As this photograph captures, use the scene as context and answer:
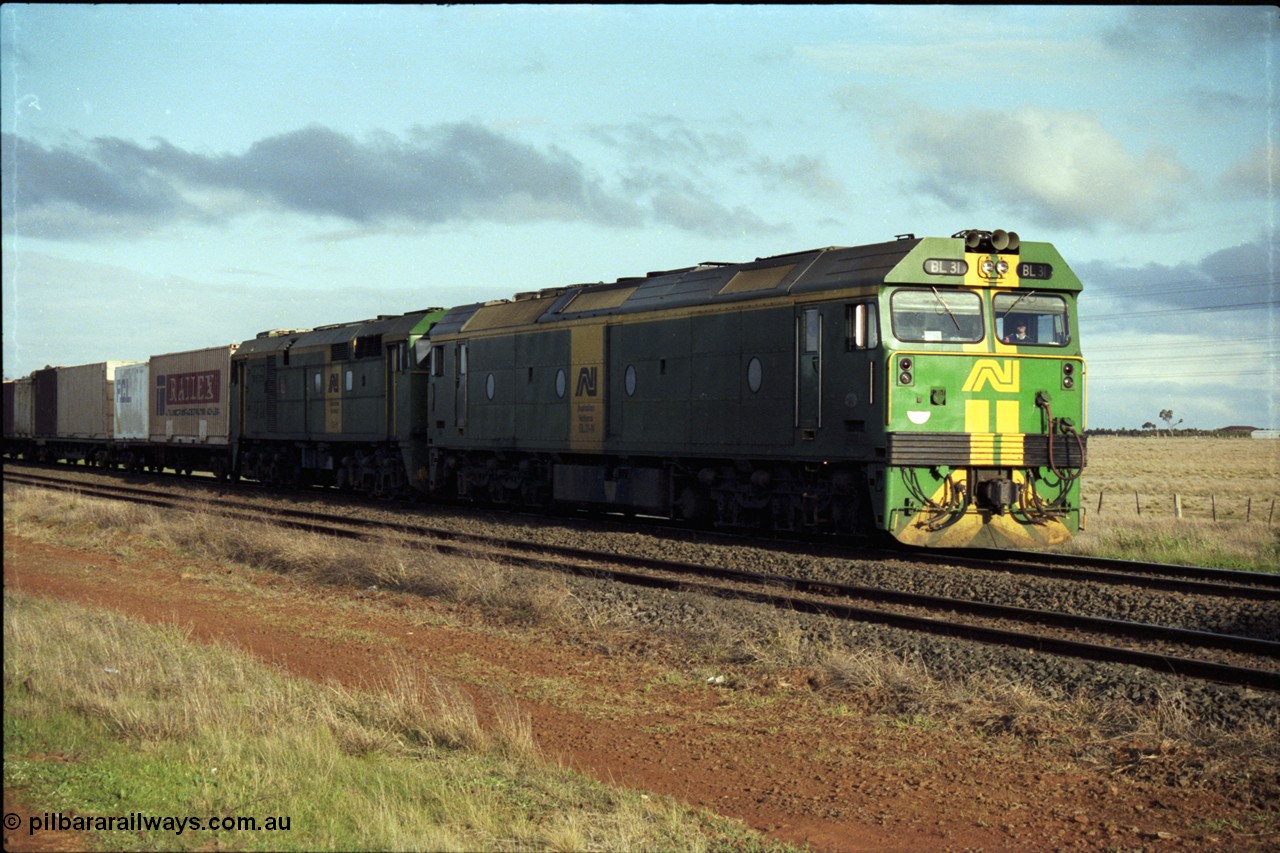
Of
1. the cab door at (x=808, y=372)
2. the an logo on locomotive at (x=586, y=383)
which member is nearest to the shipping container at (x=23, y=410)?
the an logo on locomotive at (x=586, y=383)

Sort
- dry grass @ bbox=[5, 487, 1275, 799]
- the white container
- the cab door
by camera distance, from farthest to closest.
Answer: the white container, the cab door, dry grass @ bbox=[5, 487, 1275, 799]

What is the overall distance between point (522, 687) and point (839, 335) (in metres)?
8.18

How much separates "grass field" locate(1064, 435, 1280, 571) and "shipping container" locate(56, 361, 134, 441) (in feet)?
117

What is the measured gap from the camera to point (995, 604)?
13484 millimetres

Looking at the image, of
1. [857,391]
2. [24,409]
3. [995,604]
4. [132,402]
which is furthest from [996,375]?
[24,409]

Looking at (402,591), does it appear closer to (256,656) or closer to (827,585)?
(256,656)

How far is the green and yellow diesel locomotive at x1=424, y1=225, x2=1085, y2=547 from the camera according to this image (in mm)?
16594

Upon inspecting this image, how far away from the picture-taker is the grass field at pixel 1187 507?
775 inches

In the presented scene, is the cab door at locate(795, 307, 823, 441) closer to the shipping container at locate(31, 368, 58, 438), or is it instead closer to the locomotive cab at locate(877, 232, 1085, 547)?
the locomotive cab at locate(877, 232, 1085, 547)

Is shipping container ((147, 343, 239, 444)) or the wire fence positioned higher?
shipping container ((147, 343, 239, 444))

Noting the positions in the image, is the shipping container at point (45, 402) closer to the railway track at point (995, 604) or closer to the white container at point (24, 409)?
the white container at point (24, 409)

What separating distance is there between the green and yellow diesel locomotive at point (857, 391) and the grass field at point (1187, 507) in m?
2.11

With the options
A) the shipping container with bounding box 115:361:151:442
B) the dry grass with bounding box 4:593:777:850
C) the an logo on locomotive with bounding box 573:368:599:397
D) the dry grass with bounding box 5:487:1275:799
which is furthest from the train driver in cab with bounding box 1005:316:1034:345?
the shipping container with bounding box 115:361:151:442

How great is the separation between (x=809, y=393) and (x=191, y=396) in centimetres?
2893
